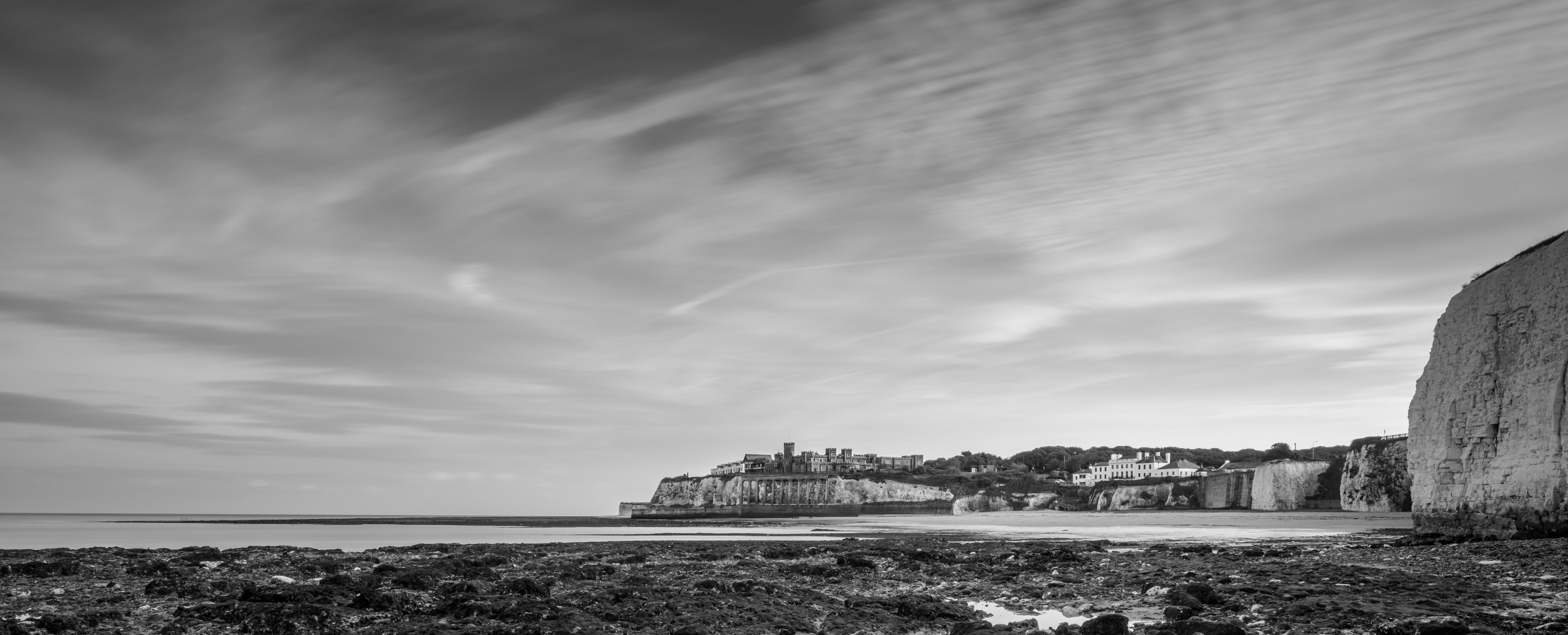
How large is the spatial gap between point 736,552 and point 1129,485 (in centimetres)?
12941

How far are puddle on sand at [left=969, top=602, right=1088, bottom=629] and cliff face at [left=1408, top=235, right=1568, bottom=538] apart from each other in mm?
17102

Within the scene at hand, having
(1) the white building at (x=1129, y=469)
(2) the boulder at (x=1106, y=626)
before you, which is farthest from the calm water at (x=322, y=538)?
(1) the white building at (x=1129, y=469)

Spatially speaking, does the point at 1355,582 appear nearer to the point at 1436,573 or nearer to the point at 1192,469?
the point at 1436,573

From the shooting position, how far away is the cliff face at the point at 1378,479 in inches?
3425

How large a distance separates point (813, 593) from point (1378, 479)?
92216 millimetres

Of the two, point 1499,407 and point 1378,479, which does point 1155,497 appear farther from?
point 1499,407

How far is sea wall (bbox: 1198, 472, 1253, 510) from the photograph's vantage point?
121 meters

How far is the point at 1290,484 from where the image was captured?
110 meters

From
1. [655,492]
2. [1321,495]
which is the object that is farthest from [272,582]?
[655,492]

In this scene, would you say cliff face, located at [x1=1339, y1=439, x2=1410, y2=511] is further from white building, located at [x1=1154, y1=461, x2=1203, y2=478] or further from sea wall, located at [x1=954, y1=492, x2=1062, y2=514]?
white building, located at [x1=1154, y1=461, x2=1203, y2=478]

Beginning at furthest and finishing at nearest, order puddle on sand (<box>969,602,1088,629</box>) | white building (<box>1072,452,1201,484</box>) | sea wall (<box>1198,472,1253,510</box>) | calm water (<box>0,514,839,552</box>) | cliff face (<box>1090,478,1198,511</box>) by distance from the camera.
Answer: white building (<box>1072,452,1201,484</box>) → cliff face (<box>1090,478,1198,511</box>) → sea wall (<box>1198,472,1253,510</box>) → calm water (<box>0,514,839,552</box>) → puddle on sand (<box>969,602,1088,629</box>)

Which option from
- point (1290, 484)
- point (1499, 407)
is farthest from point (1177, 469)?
point (1499, 407)

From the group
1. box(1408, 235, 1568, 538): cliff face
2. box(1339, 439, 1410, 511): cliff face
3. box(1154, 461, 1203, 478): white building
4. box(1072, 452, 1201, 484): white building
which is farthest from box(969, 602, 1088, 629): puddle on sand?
box(1072, 452, 1201, 484): white building

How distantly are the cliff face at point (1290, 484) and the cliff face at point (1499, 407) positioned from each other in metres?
86.7
